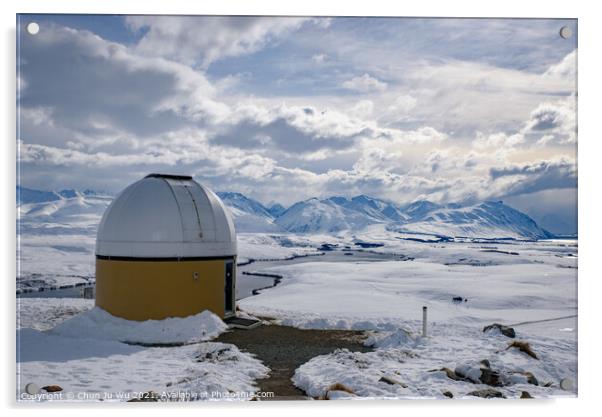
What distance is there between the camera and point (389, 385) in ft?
28.2

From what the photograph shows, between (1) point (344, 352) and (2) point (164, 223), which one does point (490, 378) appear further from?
(2) point (164, 223)

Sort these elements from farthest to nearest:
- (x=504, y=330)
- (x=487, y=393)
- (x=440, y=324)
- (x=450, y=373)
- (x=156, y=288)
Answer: (x=440, y=324) < (x=156, y=288) < (x=504, y=330) < (x=450, y=373) < (x=487, y=393)

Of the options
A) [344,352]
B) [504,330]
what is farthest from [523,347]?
[344,352]

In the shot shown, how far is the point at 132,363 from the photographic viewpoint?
969 cm

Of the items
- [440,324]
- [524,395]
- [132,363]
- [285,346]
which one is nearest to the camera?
[524,395]

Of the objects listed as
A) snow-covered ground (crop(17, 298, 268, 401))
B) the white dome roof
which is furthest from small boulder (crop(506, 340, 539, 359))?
the white dome roof

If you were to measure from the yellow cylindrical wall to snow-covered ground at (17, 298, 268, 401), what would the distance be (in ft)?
1.06

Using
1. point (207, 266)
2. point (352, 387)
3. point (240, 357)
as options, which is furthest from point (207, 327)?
point (352, 387)

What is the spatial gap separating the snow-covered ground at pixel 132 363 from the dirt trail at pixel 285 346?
1.05 feet

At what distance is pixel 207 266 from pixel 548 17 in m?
9.07

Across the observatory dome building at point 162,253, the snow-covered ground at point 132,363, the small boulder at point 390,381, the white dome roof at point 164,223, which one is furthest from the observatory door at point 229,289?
the small boulder at point 390,381

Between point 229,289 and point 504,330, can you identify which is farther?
point 229,289

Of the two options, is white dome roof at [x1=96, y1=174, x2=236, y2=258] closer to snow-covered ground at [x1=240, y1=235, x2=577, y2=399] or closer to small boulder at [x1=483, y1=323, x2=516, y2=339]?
snow-covered ground at [x1=240, y1=235, x2=577, y2=399]

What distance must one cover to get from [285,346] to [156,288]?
3.50m
